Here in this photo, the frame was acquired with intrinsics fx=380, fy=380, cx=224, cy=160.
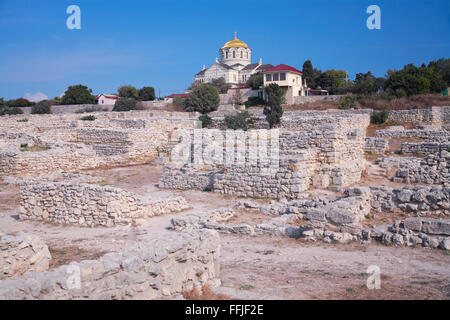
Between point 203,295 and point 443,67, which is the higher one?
point 443,67

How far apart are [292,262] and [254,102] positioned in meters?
46.2

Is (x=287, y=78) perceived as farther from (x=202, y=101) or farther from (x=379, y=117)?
(x=379, y=117)

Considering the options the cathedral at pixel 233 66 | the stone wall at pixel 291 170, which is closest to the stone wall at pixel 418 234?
the stone wall at pixel 291 170

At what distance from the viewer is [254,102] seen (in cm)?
5191

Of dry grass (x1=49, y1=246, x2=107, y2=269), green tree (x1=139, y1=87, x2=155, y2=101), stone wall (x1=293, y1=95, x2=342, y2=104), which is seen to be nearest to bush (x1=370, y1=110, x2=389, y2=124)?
stone wall (x1=293, y1=95, x2=342, y2=104)

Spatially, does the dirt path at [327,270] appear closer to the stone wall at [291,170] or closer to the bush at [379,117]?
the stone wall at [291,170]

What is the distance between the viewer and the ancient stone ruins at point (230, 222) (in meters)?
4.97

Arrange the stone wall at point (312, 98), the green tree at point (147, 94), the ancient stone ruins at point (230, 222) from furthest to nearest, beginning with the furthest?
the green tree at point (147, 94) → the stone wall at point (312, 98) → the ancient stone ruins at point (230, 222)

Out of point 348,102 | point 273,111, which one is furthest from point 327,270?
point 348,102

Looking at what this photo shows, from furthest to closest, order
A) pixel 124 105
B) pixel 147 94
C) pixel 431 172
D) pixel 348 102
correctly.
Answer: pixel 147 94
pixel 124 105
pixel 348 102
pixel 431 172

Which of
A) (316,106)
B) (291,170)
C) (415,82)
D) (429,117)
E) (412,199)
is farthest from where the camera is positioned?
(316,106)

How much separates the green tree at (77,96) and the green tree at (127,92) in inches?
242
